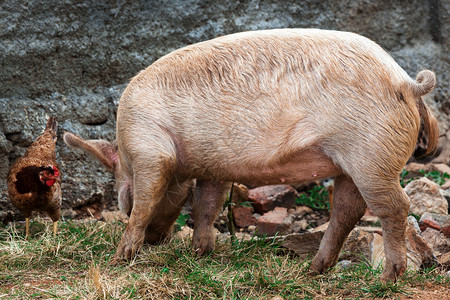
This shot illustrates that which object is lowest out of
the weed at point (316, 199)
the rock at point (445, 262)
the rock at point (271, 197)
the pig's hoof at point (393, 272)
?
the weed at point (316, 199)

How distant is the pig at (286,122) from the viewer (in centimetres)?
348

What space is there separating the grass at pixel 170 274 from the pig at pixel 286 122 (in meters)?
0.20

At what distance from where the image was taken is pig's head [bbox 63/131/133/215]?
15.2 feet

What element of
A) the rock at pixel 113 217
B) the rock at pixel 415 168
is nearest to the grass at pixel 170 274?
the rock at pixel 113 217

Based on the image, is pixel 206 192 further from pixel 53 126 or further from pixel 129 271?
pixel 53 126

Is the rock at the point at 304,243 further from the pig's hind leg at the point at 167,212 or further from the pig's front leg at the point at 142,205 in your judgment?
the pig's front leg at the point at 142,205

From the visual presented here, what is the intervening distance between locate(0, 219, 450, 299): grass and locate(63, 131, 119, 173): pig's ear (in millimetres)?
602

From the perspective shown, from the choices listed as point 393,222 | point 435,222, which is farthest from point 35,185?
point 435,222

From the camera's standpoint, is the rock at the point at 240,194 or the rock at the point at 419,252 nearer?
the rock at the point at 419,252

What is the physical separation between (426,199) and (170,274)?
318cm

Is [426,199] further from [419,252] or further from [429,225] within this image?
[419,252]

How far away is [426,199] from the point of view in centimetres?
593

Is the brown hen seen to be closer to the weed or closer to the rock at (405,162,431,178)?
the weed

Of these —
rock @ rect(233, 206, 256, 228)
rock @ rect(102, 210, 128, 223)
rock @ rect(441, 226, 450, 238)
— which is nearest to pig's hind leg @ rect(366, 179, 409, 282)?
rock @ rect(441, 226, 450, 238)
